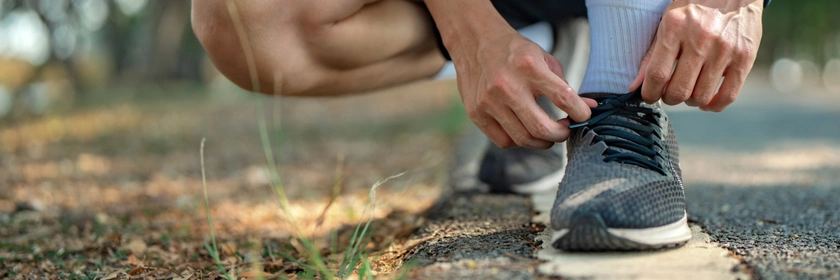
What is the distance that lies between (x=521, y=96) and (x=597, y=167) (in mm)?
168

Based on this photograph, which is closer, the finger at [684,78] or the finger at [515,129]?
the finger at [684,78]

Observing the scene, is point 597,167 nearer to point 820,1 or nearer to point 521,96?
point 521,96

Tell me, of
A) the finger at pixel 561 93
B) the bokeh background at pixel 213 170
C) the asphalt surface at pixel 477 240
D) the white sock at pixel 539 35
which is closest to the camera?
the asphalt surface at pixel 477 240

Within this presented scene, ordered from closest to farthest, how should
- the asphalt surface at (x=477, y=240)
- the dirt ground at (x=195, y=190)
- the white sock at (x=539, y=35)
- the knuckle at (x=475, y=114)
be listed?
the asphalt surface at (x=477, y=240) → the knuckle at (x=475, y=114) → the dirt ground at (x=195, y=190) → the white sock at (x=539, y=35)

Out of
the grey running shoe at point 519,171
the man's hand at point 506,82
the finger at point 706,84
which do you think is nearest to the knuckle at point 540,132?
the man's hand at point 506,82

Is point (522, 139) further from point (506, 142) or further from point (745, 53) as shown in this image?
point (745, 53)

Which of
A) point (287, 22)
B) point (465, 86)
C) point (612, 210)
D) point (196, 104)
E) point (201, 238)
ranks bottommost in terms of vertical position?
point (196, 104)

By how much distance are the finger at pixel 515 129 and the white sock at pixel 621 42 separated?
5.3 inches

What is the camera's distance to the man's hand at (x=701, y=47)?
3.63 feet

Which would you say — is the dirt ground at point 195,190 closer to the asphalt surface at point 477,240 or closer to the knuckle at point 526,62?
the asphalt surface at point 477,240

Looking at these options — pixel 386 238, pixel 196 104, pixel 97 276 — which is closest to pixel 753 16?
pixel 386 238

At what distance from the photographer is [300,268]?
1.35 meters

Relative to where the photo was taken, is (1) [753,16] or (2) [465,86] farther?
(2) [465,86]

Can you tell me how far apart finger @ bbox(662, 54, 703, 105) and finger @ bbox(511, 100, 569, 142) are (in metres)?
0.18
